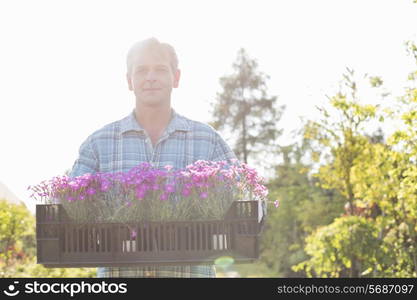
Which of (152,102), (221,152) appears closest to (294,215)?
(221,152)

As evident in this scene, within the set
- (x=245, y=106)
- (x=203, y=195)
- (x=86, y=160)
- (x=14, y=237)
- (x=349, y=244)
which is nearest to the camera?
(x=203, y=195)

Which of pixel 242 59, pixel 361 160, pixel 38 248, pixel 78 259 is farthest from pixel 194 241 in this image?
pixel 242 59

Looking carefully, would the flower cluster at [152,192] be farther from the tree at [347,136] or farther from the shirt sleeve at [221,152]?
the tree at [347,136]

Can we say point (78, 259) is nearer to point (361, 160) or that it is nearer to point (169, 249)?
point (169, 249)

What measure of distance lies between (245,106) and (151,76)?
1565 centimetres

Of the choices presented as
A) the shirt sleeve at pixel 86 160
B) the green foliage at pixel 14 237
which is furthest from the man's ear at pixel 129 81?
the green foliage at pixel 14 237

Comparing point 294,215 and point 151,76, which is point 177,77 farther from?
point 294,215

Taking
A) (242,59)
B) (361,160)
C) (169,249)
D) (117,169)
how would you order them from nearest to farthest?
(169,249)
(117,169)
(361,160)
(242,59)

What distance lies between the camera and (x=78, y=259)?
1998mm

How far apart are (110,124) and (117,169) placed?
234 millimetres

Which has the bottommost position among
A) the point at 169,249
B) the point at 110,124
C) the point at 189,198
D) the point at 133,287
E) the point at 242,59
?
the point at 133,287

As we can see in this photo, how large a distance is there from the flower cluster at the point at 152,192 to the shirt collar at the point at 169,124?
37cm

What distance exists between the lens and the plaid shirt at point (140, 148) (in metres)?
2.52

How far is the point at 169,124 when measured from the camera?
2547 mm
